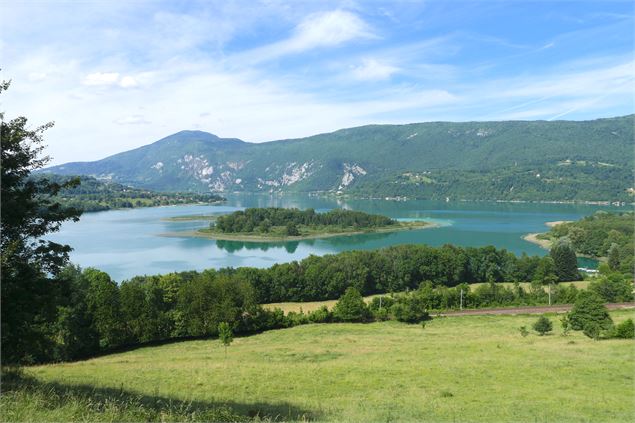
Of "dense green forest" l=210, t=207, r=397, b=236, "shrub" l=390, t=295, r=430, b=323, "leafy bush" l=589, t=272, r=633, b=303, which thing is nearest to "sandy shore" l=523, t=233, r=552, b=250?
"dense green forest" l=210, t=207, r=397, b=236

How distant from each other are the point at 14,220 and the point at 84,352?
20.8 m

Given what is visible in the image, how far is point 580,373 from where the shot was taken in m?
14.2

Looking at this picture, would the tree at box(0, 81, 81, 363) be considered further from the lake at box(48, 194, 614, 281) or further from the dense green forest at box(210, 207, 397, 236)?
the dense green forest at box(210, 207, 397, 236)

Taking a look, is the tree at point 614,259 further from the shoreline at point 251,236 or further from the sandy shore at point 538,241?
the shoreline at point 251,236

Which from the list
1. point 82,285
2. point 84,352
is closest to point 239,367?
Result: point 84,352

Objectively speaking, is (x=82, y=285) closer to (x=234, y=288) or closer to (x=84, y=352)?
(x=84, y=352)

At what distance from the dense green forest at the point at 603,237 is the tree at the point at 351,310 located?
41.5 metres

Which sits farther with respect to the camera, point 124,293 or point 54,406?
point 124,293

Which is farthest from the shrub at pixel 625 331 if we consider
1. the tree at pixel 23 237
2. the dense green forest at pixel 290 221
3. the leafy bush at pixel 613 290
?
the dense green forest at pixel 290 221

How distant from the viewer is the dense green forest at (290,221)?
10262cm

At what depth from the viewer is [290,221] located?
11056cm

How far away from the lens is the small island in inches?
3841

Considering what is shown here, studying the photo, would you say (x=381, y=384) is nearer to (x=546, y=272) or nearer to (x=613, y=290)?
(x=613, y=290)

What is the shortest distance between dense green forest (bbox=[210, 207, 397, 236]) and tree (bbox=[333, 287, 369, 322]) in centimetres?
6537
